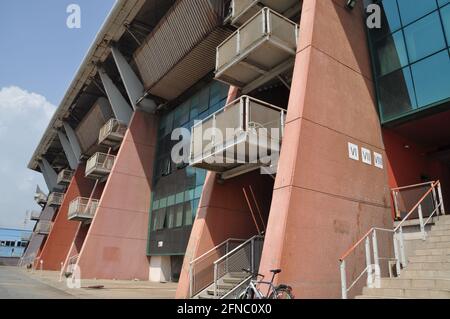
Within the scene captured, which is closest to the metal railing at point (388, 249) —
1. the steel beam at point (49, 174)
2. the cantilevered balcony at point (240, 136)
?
the cantilevered balcony at point (240, 136)

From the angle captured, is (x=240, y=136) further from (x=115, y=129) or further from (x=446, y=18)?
(x=115, y=129)

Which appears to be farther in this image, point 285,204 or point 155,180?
point 155,180

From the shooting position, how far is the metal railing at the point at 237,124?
10.1m

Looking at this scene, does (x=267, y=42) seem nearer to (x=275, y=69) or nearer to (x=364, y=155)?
(x=275, y=69)

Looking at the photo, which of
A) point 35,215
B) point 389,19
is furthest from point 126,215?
point 35,215

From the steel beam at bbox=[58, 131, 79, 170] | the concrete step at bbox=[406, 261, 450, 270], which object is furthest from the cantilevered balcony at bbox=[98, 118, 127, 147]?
the concrete step at bbox=[406, 261, 450, 270]

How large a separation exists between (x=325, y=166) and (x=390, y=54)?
6115mm

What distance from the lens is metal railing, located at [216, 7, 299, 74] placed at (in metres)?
10.9

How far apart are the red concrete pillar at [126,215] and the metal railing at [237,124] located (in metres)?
14.2

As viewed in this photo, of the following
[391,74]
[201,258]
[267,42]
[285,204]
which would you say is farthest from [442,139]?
[201,258]

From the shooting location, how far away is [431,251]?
28.6ft

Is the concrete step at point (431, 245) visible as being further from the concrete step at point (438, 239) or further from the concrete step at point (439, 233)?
the concrete step at point (439, 233)

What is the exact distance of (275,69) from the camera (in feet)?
41.0

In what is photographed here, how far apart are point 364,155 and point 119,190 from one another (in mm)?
18026
